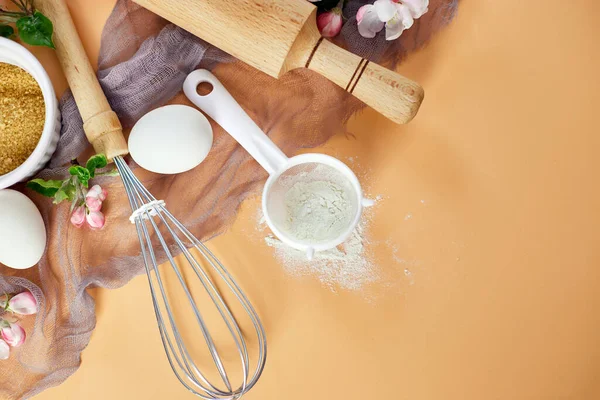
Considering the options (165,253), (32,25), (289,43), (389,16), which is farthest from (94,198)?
(389,16)

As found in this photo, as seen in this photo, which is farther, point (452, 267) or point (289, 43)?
point (452, 267)

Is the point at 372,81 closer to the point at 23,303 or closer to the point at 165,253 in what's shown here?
the point at 165,253

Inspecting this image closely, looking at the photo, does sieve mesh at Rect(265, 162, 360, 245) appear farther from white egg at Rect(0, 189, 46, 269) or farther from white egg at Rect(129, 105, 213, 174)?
white egg at Rect(0, 189, 46, 269)

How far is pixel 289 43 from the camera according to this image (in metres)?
0.60

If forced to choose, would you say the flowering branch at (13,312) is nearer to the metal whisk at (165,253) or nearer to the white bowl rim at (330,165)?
the metal whisk at (165,253)

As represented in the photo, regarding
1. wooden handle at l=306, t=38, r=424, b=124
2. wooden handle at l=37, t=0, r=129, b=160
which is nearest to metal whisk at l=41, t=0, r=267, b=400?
wooden handle at l=37, t=0, r=129, b=160

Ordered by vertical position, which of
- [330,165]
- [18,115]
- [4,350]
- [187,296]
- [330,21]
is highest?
[330,21]

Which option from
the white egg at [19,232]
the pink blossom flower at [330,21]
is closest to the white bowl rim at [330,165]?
the pink blossom flower at [330,21]

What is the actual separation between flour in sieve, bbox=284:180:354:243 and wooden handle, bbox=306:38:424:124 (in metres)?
0.12

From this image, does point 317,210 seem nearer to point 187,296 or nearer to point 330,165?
point 330,165

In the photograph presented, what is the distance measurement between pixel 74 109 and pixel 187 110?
15 centimetres

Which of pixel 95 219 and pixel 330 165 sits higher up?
pixel 330 165

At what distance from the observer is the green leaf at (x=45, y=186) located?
0.67m

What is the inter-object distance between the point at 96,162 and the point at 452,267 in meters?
0.47
